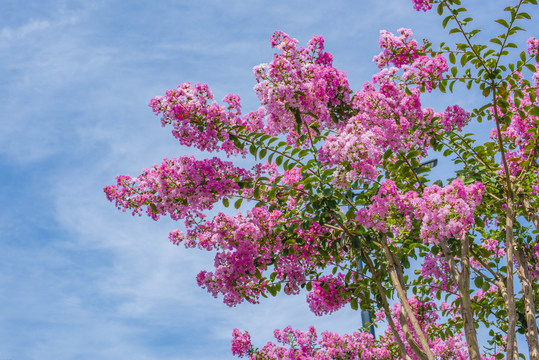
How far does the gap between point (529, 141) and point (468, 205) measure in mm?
1816

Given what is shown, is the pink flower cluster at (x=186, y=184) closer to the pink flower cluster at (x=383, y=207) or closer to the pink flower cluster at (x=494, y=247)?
the pink flower cluster at (x=383, y=207)

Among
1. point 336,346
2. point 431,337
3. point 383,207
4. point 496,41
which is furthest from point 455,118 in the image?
point 336,346

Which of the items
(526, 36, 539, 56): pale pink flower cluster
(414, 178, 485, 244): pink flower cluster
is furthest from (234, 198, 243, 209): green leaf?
(526, 36, 539, 56): pale pink flower cluster

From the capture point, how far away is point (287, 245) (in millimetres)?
5254

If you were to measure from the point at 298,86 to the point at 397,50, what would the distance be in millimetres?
1399

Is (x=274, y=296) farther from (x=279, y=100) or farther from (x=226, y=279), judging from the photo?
(x=279, y=100)

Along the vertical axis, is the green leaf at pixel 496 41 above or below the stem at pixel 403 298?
above

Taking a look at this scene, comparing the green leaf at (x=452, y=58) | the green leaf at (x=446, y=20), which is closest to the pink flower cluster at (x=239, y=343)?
the green leaf at (x=452, y=58)

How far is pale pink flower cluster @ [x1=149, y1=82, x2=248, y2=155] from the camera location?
460 centimetres

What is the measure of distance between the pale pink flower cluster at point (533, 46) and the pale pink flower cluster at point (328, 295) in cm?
293

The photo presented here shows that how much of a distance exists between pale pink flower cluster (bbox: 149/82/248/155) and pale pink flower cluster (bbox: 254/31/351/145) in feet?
1.41

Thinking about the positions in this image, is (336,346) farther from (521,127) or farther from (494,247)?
(521,127)

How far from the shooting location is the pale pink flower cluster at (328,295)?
5.59 m

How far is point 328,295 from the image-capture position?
18.6 ft
